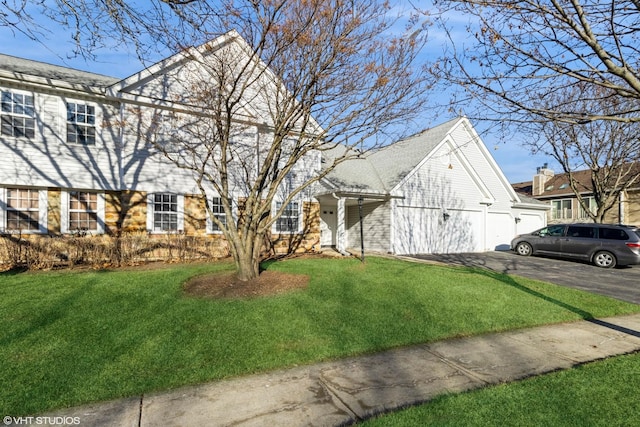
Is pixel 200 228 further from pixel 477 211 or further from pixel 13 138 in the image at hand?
pixel 477 211

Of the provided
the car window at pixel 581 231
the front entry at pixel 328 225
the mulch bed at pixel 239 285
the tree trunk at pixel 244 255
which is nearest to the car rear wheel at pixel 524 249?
the car window at pixel 581 231

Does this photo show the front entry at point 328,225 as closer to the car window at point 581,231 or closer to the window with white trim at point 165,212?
the window with white trim at point 165,212

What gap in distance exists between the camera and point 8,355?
4.38 metres

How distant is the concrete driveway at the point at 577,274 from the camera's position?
9.45 m

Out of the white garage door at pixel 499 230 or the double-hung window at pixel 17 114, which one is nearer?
the double-hung window at pixel 17 114

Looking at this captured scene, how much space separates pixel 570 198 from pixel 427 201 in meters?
22.8

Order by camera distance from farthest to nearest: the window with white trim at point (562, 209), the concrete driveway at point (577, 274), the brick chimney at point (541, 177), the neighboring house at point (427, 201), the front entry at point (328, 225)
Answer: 1. the brick chimney at point (541, 177)
2. the window with white trim at point (562, 209)
3. the front entry at point (328, 225)
4. the neighboring house at point (427, 201)
5. the concrete driveway at point (577, 274)

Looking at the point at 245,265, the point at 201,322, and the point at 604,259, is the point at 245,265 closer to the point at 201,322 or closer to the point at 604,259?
the point at 201,322

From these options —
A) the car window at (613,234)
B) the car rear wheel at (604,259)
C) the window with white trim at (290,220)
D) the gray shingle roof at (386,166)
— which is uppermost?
the gray shingle roof at (386,166)

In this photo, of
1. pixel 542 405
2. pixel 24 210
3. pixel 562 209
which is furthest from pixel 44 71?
pixel 562 209

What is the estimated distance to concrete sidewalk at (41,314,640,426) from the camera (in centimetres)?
325

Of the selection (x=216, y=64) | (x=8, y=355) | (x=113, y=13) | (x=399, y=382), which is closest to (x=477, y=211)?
(x=216, y=64)

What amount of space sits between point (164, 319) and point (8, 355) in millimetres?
1929

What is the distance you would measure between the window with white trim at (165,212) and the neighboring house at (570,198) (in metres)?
27.7
